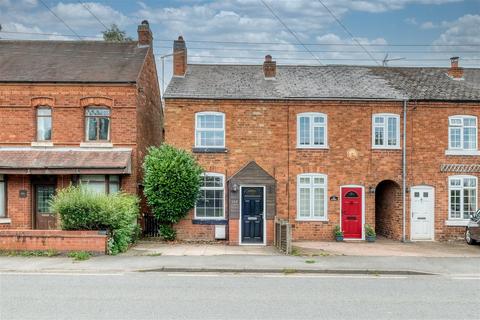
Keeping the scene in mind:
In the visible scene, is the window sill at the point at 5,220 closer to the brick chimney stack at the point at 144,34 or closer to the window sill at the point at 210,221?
the window sill at the point at 210,221

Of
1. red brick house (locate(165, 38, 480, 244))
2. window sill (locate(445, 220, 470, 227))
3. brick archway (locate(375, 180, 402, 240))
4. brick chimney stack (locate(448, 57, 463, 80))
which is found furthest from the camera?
brick chimney stack (locate(448, 57, 463, 80))

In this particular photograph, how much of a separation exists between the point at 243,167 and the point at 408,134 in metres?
7.26

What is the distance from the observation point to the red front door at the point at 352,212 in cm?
2214

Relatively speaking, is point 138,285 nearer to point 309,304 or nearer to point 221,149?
point 309,304

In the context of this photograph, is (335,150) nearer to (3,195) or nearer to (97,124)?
(97,124)

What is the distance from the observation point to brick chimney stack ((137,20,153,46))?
2500cm

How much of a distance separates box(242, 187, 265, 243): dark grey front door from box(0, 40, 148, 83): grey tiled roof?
674 centimetres

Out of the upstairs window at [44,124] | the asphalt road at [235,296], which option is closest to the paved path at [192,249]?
the asphalt road at [235,296]

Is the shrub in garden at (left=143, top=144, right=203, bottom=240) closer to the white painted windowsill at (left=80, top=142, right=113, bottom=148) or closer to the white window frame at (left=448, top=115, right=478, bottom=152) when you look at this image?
the white painted windowsill at (left=80, top=142, right=113, bottom=148)

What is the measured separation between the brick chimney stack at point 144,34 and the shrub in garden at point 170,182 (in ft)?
22.1

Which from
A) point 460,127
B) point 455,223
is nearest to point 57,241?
point 455,223

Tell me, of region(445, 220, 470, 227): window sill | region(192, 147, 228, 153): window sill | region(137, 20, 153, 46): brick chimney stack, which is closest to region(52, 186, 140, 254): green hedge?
region(192, 147, 228, 153): window sill

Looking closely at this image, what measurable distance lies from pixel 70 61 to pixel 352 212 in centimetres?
1418

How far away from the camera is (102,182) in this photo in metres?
21.6
